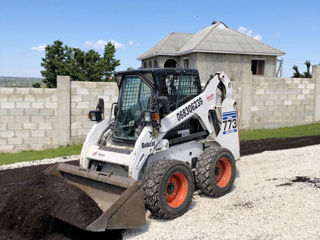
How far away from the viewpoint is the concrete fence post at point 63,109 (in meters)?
11.7

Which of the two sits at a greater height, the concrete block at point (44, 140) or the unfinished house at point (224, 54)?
the unfinished house at point (224, 54)

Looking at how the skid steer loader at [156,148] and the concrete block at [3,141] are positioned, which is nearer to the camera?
the skid steer loader at [156,148]

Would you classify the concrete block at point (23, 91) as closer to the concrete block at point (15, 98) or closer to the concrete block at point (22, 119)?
the concrete block at point (15, 98)

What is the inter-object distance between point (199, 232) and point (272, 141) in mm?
8044

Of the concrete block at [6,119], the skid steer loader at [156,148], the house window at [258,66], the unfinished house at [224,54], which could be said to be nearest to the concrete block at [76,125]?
the concrete block at [6,119]

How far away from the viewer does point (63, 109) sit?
38.7 ft

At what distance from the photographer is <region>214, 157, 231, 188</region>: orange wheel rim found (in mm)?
6754

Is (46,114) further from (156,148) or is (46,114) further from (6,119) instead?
(156,148)

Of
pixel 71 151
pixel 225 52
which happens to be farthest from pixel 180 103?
pixel 225 52

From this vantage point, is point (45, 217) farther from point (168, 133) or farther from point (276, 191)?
point (276, 191)

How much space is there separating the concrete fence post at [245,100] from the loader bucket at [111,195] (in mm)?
10262

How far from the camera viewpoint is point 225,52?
2472 centimetres

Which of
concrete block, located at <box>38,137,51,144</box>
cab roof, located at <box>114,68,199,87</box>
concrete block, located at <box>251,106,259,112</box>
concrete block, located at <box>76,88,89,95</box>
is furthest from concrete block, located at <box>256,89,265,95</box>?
cab roof, located at <box>114,68,199,87</box>

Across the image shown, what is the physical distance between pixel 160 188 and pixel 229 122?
2832 millimetres
